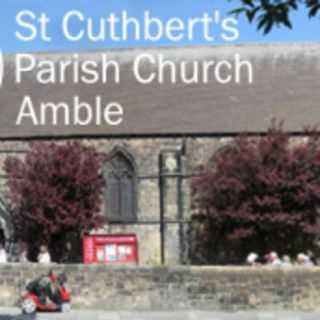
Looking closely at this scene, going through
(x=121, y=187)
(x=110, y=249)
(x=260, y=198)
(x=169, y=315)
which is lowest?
(x=169, y=315)

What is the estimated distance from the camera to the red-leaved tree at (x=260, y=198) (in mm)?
28625

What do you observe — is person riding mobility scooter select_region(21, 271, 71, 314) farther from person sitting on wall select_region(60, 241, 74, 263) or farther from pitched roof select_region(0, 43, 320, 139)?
pitched roof select_region(0, 43, 320, 139)

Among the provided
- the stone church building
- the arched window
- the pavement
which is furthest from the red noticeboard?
the pavement

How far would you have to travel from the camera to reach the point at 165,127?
32.3 meters

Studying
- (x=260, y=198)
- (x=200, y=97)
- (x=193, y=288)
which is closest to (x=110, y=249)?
(x=260, y=198)

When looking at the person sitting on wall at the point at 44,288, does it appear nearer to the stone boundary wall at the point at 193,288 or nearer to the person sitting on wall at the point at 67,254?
the stone boundary wall at the point at 193,288

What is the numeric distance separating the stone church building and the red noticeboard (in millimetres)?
4936

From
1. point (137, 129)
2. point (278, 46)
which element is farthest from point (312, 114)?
point (137, 129)

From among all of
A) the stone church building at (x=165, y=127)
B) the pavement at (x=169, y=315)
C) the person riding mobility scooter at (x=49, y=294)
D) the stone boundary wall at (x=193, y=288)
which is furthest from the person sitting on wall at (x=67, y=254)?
the person riding mobility scooter at (x=49, y=294)

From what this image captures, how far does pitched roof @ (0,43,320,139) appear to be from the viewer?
32.3 meters

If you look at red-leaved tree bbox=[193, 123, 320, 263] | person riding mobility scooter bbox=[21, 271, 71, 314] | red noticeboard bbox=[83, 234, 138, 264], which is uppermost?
red-leaved tree bbox=[193, 123, 320, 263]

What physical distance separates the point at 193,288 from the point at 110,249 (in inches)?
282

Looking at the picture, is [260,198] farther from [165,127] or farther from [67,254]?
[67,254]

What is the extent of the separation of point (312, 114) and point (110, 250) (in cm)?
1045
